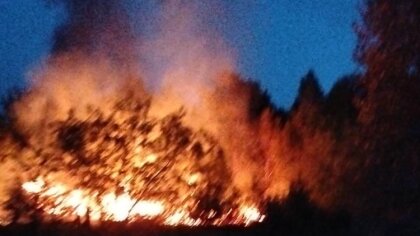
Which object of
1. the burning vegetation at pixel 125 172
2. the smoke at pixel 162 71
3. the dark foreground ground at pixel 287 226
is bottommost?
the dark foreground ground at pixel 287 226

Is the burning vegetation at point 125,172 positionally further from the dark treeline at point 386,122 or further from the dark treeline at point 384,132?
the dark treeline at point 386,122

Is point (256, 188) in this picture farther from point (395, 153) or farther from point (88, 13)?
point (395, 153)

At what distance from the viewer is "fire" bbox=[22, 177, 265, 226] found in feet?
52.7

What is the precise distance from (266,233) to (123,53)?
7.28 metres

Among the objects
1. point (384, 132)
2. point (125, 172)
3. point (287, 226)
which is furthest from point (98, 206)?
point (384, 132)

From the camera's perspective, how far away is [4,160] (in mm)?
16391

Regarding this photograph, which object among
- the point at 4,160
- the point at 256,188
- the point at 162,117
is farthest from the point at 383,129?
the point at 256,188

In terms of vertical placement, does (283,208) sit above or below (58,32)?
below

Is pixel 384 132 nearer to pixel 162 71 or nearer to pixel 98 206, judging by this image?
pixel 98 206

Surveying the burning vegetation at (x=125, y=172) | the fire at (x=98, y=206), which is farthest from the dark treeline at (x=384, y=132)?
the fire at (x=98, y=206)

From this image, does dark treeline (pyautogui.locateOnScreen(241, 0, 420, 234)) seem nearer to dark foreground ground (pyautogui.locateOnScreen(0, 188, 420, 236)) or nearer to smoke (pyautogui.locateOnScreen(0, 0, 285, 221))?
dark foreground ground (pyautogui.locateOnScreen(0, 188, 420, 236))

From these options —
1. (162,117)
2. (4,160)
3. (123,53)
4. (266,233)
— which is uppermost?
(123,53)

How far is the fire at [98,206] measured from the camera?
1608 centimetres

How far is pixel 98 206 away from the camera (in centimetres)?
1691
